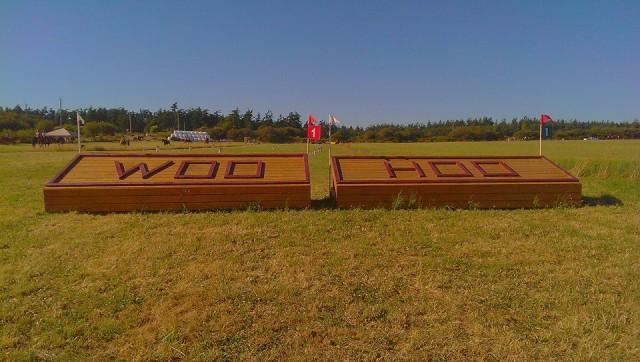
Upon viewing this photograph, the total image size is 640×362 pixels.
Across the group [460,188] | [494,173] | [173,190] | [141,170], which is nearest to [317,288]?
[173,190]

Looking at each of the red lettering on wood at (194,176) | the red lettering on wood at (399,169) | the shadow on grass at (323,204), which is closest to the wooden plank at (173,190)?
the red lettering on wood at (194,176)

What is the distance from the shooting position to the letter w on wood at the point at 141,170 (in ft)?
27.2

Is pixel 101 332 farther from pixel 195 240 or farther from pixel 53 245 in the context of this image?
pixel 53 245

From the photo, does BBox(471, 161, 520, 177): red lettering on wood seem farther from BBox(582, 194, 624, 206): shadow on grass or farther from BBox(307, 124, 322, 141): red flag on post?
BBox(307, 124, 322, 141): red flag on post

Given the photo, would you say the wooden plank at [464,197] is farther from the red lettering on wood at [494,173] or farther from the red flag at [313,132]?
the red flag at [313,132]

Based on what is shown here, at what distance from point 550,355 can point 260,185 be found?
603 centimetres

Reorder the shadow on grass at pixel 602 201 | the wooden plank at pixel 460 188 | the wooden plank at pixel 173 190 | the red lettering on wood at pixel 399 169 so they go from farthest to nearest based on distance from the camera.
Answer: the shadow on grass at pixel 602 201, the red lettering on wood at pixel 399 169, the wooden plank at pixel 460 188, the wooden plank at pixel 173 190

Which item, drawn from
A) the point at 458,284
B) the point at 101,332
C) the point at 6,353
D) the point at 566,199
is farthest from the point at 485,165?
the point at 6,353

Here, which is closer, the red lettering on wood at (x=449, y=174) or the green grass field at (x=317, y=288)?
the green grass field at (x=317, y=288)

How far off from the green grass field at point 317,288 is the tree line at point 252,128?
208 feet

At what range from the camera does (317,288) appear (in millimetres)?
4199

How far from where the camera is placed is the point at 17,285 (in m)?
4.22

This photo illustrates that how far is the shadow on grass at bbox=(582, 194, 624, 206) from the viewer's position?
9195 millimetres

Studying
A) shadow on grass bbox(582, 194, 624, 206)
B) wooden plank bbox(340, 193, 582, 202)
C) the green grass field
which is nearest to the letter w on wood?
the green grass field
